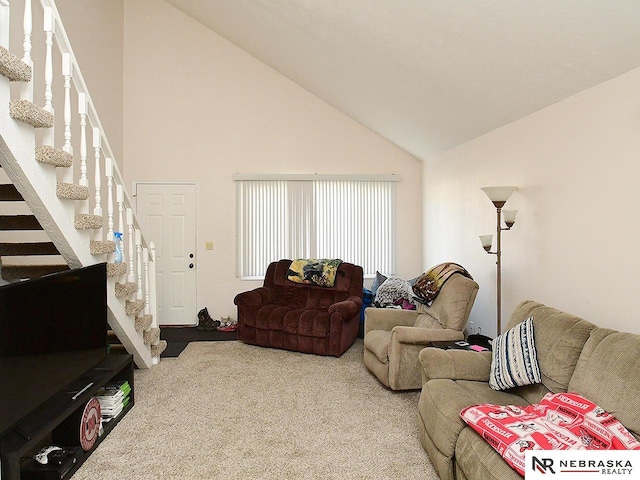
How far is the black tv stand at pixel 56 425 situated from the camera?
6.56 feet

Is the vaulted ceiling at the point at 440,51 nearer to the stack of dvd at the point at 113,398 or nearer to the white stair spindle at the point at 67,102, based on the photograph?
the white stair spindle at the point at 67,102

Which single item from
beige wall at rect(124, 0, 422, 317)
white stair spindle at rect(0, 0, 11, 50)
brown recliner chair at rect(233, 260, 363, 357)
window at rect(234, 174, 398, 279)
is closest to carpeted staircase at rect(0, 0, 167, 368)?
white stair spindle at rect(0, 0, 11, 50)

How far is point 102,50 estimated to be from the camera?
5.52m

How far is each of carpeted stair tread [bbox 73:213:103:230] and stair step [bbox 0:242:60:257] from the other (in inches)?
9.3

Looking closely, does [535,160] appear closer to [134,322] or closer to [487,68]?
[487,68]

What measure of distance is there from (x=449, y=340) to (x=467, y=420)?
144 centimetres

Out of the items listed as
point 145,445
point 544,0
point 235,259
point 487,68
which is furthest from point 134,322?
point 544,0

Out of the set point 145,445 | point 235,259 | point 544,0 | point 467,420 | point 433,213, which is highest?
point 544,0

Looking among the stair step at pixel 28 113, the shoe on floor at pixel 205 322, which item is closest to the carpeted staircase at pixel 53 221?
the stair step at pixel 28 113

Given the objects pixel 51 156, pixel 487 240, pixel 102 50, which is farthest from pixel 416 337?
pixel 102 50

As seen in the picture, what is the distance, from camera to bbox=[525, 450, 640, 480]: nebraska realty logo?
5.18 ft

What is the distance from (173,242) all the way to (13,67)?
408 cm

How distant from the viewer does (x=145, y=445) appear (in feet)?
8.88

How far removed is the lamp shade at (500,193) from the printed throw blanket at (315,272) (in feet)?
7.42
